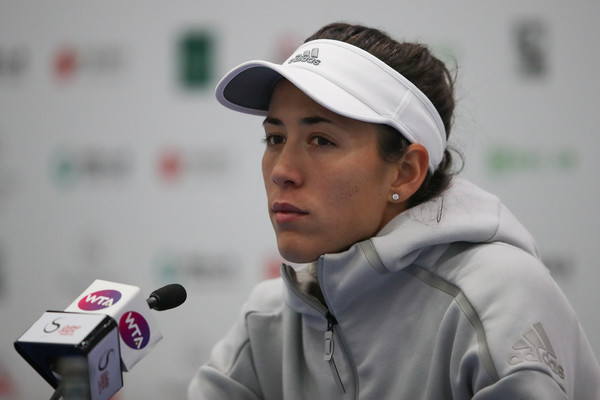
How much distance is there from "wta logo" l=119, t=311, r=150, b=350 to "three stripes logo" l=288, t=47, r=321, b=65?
1.93 feet

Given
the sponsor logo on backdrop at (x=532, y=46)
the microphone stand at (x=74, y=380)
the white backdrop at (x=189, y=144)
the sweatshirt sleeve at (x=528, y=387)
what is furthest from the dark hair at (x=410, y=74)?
the sponsor logo on backdrop at (x=532, y=46)

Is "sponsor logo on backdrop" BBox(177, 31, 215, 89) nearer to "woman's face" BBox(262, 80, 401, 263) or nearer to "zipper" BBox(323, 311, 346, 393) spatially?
"woman's face" BBox(262, 80, 401, 263)

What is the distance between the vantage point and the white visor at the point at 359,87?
1.20 m

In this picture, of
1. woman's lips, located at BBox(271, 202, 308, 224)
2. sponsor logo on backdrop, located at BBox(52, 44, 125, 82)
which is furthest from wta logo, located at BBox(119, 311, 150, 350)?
sponsor logo on backdrop, located at BBox(52, 44, 125, 82)

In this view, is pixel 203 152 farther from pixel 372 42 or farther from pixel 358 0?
pixel 372 42

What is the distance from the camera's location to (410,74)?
1.31m

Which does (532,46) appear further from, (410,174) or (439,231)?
(439,231)

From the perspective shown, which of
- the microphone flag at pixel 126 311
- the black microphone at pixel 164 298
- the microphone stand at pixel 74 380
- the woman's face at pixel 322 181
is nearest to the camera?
the microphone stand at pixel 74 380

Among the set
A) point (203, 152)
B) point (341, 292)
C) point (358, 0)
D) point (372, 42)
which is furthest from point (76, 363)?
point (358, 0)

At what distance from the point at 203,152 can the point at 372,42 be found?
1261 millimetres

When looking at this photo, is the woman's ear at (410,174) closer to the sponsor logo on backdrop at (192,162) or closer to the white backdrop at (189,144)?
the white backdrop at (189,144)

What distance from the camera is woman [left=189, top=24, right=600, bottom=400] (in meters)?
1.12

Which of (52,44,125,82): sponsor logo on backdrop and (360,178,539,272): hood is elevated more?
(52,44,125,82): sponsor logo on backdrop

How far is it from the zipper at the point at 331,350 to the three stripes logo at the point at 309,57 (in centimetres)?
48
